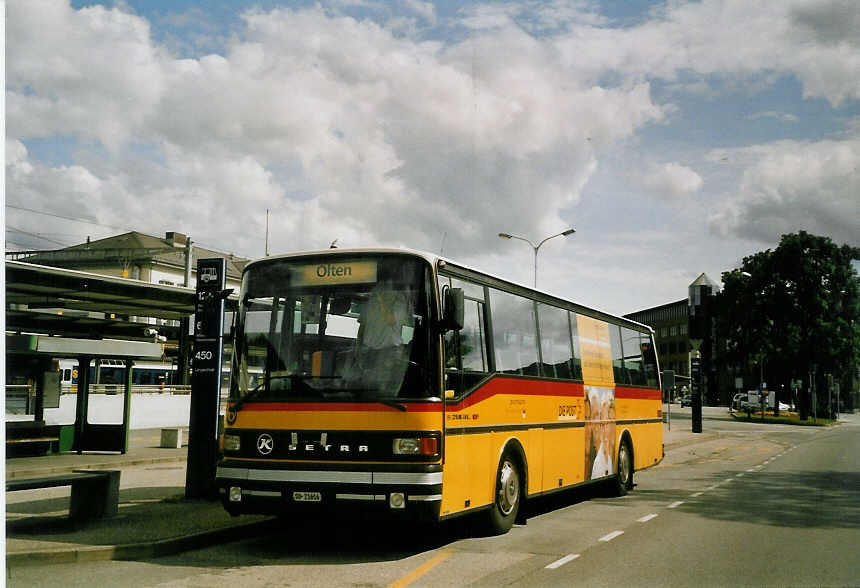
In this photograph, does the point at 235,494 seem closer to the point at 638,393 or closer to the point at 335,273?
the point at 335,273

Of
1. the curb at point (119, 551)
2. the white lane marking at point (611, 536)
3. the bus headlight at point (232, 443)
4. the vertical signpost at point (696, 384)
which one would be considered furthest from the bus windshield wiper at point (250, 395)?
the vertical signpost at point (696, 384)

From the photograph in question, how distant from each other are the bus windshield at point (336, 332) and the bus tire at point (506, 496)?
2.22m

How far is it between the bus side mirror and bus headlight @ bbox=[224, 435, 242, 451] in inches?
101

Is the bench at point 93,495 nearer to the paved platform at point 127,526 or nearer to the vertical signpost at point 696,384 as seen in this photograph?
the paved platform at point 127,526

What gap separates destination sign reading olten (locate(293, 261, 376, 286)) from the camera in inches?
383

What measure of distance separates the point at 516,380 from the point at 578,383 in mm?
2829

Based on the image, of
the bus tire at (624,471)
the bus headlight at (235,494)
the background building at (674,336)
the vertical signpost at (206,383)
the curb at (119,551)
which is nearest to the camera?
the curb at (119,551)

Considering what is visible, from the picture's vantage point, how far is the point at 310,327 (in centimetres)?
959

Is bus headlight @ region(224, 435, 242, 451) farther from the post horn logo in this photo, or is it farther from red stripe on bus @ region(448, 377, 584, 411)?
red stripe on bus @ region(448, 377, 584, 411)

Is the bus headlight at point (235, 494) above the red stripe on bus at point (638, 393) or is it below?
below

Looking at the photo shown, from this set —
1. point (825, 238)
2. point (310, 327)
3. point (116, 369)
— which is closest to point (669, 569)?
point (310, 327)

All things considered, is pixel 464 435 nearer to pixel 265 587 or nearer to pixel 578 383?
pixel 265 587

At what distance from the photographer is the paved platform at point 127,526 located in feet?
29.2

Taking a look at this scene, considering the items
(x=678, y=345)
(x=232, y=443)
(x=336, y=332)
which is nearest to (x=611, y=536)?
(x=336, y=332)
